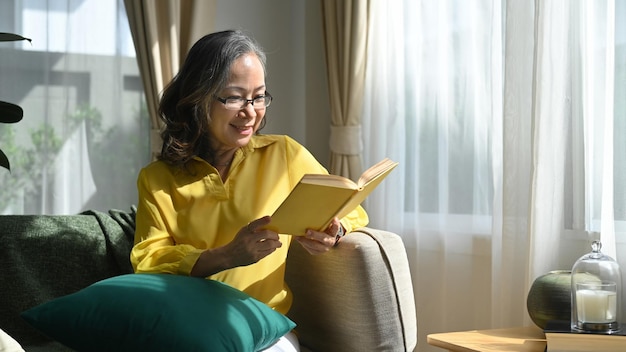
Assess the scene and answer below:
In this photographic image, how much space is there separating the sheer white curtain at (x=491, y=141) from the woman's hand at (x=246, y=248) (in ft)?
3.35

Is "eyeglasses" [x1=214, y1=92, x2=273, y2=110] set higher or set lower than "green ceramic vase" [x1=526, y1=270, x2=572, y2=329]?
higher

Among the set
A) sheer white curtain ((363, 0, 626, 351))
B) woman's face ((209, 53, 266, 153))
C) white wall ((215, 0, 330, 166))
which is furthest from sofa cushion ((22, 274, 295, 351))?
white wall ((215, 0, 330, 166))

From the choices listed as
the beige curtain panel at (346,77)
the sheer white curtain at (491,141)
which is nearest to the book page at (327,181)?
the sheer white curtain at (491,141)

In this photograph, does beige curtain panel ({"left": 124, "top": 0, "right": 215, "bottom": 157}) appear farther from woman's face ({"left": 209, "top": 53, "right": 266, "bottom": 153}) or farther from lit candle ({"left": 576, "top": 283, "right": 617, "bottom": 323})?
lit candle ({"left": 576, "top": 283, "right": 617, "bottom": 323})

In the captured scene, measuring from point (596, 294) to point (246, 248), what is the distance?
2.94ft

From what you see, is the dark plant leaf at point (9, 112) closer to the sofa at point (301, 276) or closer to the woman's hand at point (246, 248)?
the sofa at point (301, 276)

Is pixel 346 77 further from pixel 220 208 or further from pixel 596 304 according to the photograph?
pixel 596 304

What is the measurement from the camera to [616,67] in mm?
2396

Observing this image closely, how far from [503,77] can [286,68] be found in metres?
1.49

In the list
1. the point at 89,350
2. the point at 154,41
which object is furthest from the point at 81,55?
the point at 89,350

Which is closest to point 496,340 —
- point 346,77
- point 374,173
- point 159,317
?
point 374,173

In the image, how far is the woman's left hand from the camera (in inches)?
75.5

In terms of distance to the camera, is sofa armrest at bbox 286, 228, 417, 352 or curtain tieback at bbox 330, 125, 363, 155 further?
curtain tieback at bbox 330, 125, 363, 155

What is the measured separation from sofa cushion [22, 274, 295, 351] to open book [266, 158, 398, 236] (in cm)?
24
